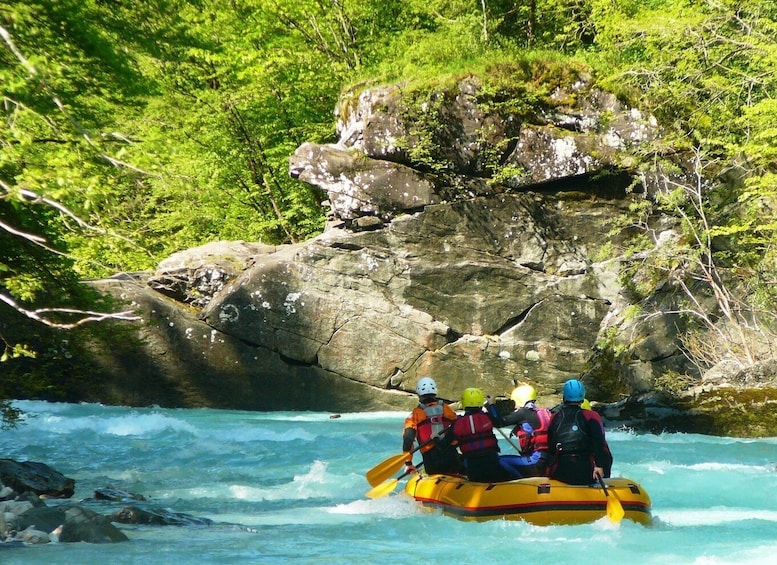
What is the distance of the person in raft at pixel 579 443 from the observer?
717 centimetres

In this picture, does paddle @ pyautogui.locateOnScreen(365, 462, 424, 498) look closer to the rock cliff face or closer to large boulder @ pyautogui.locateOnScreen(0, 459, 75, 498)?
large boulder @ pyautogui.locateOnScreen(0, 459, 75, 498)

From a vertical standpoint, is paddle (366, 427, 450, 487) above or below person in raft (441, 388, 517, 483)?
below

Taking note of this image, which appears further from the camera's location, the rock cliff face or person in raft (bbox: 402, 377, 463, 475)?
the rock cliff face

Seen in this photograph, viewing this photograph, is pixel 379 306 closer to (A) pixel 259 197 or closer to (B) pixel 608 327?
(B) pixel 608 327

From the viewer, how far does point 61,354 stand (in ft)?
28.7

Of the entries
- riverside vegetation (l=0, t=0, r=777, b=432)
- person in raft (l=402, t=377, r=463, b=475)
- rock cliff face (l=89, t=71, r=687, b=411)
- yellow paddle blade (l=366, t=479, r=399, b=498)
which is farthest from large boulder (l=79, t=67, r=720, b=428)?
person in raft (l=402, t=377, r=463, b=475)

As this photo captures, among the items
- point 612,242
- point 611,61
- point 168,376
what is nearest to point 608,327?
point 612,242

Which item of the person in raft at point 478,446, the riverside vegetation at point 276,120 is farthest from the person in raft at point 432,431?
the riverside vegetation at point 276,120

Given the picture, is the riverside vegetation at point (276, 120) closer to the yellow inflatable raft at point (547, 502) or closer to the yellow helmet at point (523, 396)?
the yellow inflatable raft at point (547, 502)

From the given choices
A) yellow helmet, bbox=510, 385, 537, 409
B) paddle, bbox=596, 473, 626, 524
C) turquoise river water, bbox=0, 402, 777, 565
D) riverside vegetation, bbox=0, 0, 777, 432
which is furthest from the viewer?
yellow helmet, bbox=510, 385, 537, 409

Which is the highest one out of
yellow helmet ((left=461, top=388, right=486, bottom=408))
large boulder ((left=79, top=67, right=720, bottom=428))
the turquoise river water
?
large boulder ((left=79, top=67, right=720, bottom=428))

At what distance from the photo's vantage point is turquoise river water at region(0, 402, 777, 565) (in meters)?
6.12

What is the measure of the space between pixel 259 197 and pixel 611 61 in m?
11.2

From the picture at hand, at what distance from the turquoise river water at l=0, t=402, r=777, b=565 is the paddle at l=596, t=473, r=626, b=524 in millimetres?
83
